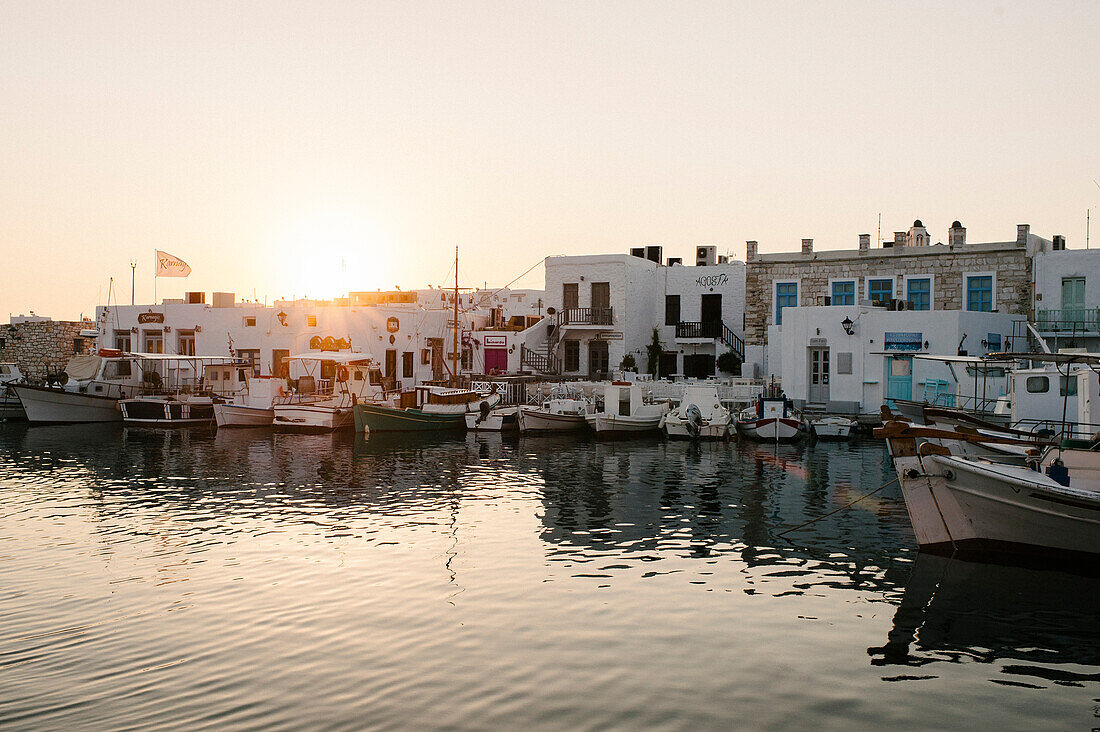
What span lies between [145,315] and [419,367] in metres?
16.3

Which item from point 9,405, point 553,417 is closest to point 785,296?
point 553,417

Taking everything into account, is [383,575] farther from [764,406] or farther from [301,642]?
[764,406]

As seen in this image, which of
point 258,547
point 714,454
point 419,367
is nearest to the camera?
point 258,547

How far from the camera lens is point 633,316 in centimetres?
5378

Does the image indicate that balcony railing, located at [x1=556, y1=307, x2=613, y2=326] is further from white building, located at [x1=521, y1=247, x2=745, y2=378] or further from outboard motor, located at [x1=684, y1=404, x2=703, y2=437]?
outboard motor, located at [x1=684, y1=404, x2=703, y2=437]

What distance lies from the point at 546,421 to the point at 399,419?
6.37 meters

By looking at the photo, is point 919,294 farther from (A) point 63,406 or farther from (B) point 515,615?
(A) point 63,406

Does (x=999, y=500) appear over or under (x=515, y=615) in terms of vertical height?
over

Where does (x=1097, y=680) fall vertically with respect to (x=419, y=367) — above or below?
below

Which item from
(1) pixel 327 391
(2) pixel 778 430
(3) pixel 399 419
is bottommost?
(2) pixel 778 430

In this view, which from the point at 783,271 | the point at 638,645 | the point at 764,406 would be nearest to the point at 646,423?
the point at 764,406

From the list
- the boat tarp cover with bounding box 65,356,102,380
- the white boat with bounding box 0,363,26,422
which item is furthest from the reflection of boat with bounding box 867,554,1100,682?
the white boat with bounding box 0,363,26,422

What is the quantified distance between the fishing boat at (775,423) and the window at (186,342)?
32936 millimetres

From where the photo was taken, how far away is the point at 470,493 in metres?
23.5
